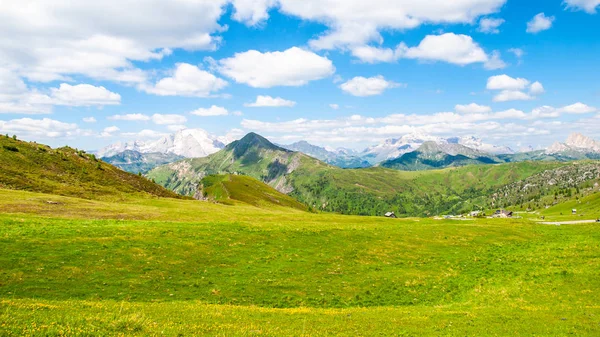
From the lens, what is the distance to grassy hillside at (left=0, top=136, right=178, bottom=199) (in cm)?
7550

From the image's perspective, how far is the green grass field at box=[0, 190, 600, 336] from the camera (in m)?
20.0

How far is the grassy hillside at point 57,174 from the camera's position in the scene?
75.5m

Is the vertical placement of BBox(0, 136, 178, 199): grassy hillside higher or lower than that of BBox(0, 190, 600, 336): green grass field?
higher

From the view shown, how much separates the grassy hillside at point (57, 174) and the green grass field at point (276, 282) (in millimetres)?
27181

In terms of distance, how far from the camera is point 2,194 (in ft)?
188

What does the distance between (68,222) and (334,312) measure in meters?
39.4

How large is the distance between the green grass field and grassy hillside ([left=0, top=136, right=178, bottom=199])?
27181 mm

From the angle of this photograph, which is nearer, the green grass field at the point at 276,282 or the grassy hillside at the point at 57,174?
the green grass field at the point at 276,282

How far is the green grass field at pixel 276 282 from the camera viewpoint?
20.0m

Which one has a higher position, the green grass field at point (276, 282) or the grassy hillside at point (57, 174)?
the grassy hillside at point (57, 174)

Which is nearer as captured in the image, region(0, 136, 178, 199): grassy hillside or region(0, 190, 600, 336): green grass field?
region(0, 190, 600, 336): green grass field

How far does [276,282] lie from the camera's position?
104 feet

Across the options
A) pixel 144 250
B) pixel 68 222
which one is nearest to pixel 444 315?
pixel 144 250

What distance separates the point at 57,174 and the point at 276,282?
85.6 metres
